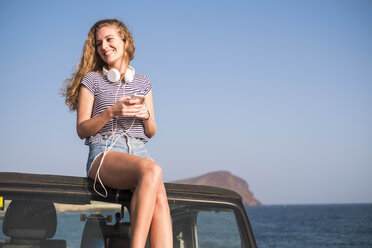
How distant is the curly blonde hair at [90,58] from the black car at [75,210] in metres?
0.78

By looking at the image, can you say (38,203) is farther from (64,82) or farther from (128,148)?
(64,82)

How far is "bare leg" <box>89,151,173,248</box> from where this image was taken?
7.06ft

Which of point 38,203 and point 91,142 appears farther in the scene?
point 91,142

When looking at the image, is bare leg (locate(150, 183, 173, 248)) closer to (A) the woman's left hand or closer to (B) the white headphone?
(A) the woman's left hand

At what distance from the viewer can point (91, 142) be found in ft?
8.94

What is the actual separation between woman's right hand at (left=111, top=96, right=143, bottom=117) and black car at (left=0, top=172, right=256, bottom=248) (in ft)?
1.36

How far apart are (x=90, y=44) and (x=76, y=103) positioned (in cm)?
39

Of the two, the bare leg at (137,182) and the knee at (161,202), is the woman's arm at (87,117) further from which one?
the knee at (161,202)

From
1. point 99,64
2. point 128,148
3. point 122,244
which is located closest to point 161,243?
point 122,244

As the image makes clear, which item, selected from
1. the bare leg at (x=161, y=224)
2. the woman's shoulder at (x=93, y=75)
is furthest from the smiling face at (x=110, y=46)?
the bare leg at (x=161, y=224)

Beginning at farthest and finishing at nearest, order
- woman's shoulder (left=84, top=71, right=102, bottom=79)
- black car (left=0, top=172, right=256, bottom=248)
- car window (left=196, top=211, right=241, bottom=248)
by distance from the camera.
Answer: woman's shoulder (left=84, top=71, right=102, bottom=79)
car window (left=196, top=211, right=241, bottom=248)
black car (left=0, top=172, right=256, bottom=248)

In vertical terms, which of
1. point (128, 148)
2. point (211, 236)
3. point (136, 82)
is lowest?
point (211, 236)

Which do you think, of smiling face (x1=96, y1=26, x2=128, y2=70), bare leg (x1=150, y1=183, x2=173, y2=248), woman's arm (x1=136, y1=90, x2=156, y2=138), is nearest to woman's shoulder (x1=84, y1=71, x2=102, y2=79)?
smiling face (x1=96, y1=26, x2=128, y2=70)

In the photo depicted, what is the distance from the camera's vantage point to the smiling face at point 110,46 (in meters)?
2.92
